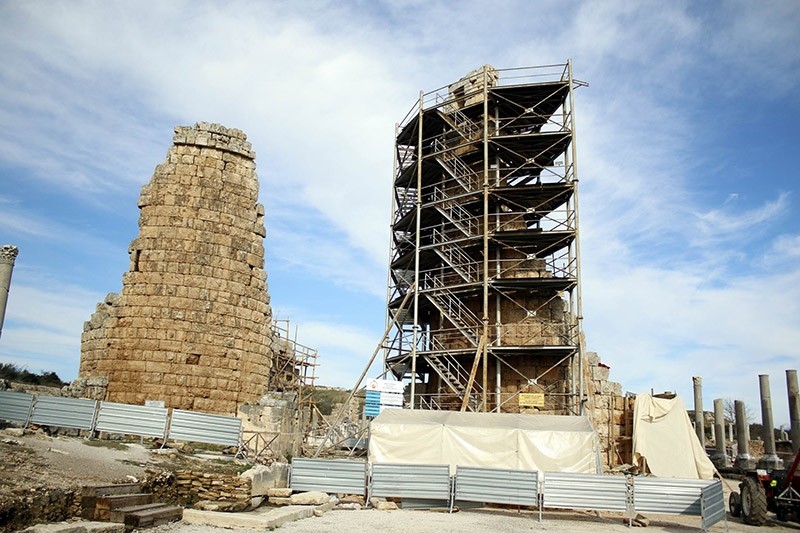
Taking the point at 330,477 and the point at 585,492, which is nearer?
the point at 585,492

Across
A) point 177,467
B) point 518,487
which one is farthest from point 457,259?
point 177,467

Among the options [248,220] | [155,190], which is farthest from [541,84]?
[155,190]

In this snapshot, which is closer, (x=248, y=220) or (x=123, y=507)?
(x=123, y=507)

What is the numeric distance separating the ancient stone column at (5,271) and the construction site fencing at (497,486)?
10093 mm

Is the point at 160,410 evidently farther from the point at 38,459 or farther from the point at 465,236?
the point at 465,236

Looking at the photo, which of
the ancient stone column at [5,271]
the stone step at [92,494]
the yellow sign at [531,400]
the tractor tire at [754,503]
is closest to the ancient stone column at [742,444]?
the yellow sign at [531,400]

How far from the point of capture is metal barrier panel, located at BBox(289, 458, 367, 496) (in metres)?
13.4

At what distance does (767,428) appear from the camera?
27.9 meters

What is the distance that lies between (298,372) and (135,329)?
28.1 feet

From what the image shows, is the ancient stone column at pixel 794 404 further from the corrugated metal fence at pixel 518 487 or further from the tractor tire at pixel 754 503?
the corrugated metal fence at pixel 518 487

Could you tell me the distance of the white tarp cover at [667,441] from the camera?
20.2 metres

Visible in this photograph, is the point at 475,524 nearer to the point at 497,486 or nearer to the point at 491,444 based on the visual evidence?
the point at 497,486

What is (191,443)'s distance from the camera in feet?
49.4

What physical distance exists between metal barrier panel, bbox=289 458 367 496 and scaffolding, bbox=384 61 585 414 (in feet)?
26.3
